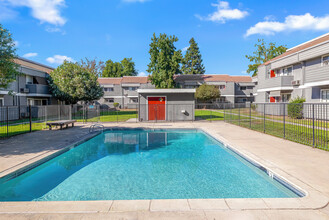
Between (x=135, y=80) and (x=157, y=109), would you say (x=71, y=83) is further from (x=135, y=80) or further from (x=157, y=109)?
(x=135, y=80)

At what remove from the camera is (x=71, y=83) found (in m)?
25.2

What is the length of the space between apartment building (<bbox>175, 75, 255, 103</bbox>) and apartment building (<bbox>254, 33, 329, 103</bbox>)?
16098 millimetres

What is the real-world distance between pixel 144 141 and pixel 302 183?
868 cm

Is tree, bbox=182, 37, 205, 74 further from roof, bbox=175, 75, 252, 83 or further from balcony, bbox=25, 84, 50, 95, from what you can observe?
balcony, bbox=25, 84, 50, 95

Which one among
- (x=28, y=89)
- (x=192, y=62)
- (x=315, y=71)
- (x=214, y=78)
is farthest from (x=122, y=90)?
(x=315, y=71)

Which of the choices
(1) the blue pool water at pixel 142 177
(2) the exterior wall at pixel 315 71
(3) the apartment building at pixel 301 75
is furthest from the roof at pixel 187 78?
(1) the blue pool water at pixel 142 177

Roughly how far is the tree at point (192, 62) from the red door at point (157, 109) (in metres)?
45.7

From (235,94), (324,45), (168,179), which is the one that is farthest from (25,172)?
(235,94)

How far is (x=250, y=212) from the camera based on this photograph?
11.1 feet

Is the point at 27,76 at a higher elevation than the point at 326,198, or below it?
higher

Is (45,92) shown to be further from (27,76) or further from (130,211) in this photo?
(130,211)

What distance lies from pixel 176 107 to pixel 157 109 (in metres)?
1.97

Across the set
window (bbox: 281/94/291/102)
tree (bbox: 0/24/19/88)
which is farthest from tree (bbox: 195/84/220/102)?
tree (bbox: 0/24/19/88)

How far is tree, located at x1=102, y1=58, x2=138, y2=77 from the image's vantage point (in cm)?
6056
